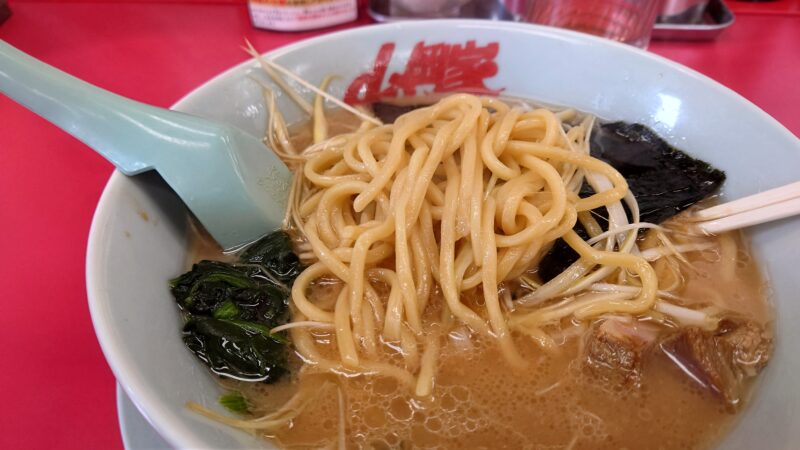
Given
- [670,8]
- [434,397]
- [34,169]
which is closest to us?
[434,397]

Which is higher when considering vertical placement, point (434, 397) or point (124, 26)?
point (124, 26)

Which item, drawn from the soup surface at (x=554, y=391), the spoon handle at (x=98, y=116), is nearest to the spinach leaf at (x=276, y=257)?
the soup surface at (x=554, y=391)

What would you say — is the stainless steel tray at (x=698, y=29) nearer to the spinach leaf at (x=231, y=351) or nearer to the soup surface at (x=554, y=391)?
the soup surface at (x=554, y=391)

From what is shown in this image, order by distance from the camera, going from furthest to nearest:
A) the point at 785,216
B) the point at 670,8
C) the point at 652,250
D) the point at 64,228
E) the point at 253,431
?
the point at 670,8 → the point at 64,228 → the point at 652,250 → the point at 785,216 → the point at 253,431

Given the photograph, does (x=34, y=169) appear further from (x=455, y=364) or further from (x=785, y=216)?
(x=785, y=216)

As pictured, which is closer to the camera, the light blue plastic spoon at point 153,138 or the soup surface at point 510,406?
the soup surface at point 510,406

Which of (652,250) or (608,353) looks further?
(652,250)

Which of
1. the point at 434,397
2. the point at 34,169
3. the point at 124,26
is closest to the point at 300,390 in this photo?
the point at 434,397
